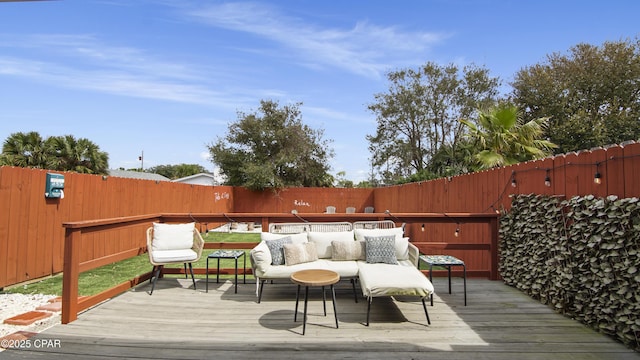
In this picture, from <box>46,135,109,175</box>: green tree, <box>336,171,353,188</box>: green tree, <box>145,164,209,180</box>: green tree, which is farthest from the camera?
<box>145,164,209,180</box>: green tree

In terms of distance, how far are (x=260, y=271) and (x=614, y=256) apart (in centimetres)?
331

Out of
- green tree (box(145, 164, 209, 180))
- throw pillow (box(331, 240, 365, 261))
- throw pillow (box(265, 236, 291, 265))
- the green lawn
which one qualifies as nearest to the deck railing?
throw pillow (box(265, 236, 291, 265))

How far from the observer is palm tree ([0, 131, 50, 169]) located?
11.2 meters

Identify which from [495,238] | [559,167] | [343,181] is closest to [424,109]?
[343,181]

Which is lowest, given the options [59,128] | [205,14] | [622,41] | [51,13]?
[59,128]

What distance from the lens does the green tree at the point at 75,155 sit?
12156 millimetres

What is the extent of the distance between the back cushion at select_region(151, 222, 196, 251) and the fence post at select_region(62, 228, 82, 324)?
1.17 m

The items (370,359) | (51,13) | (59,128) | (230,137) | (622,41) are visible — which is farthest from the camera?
(230,137)

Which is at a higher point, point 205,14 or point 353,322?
point 205,14

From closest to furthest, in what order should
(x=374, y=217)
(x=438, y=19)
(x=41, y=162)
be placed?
(x=374, y=217)
(x=438, y=19)
(x=41, y=162)

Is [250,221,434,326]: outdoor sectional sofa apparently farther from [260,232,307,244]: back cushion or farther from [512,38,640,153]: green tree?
[512,38,640,153]: green tree

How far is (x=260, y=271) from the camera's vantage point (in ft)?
12.7

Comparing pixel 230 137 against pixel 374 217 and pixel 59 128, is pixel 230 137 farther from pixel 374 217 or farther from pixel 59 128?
pixel 374 217

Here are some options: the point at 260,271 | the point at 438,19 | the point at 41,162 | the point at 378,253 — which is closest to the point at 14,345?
the point at 260,271
